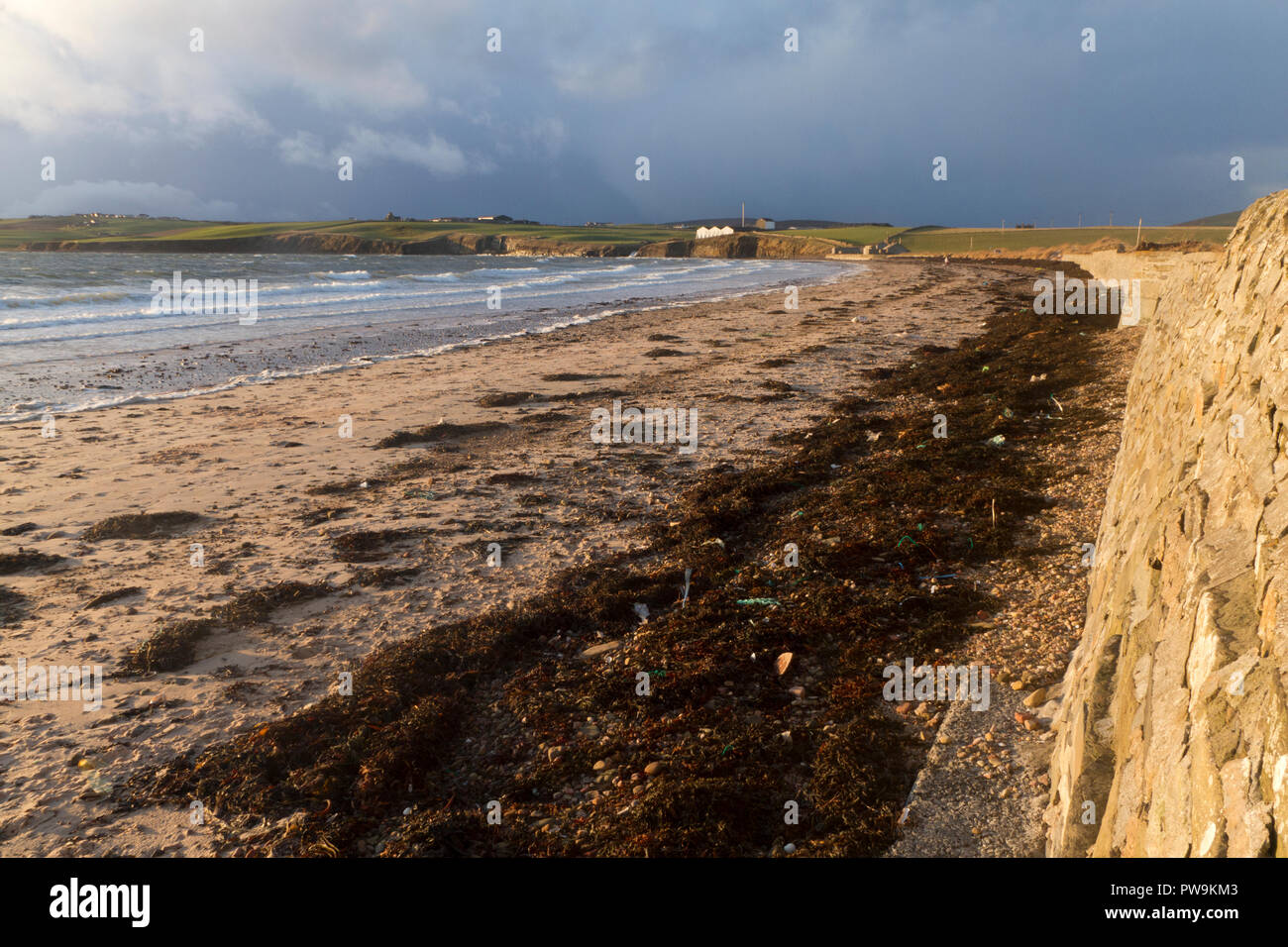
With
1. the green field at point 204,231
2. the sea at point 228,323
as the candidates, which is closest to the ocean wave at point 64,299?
the sea at point 228,323

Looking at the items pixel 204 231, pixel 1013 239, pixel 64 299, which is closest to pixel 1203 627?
pixel 64 299

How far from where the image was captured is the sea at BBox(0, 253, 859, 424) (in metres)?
14.7

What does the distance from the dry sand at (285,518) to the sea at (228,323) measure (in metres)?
2.22

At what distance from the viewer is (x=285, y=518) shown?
756cm

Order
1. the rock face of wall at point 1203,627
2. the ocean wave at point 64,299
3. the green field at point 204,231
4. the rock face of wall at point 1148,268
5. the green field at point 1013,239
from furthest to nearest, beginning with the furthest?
1. the green field at point 204,231
2. the green field at point 1013,239
3. the ocean wave at point 64,299
4. the rock face of wall at point 1148,268
5. the rock face of wall at point 1203,627

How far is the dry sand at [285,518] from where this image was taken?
424 cm

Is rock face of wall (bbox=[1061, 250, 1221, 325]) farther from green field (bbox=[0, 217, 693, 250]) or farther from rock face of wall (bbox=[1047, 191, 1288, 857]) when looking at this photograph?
green field (bbox=[0, 217, 693, 250])

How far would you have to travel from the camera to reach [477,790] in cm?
390

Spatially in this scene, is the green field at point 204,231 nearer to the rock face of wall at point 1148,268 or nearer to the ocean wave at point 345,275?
the ocean wave at point 345,275

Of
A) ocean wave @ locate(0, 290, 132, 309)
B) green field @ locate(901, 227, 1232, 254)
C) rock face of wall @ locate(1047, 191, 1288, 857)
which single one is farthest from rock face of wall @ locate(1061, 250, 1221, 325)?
green field @ locate(901, 227, 1232, 254)

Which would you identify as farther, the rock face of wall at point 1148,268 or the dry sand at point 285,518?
the rock face of wall at point 1148,268

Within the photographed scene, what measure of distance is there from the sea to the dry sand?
7.27 ft
